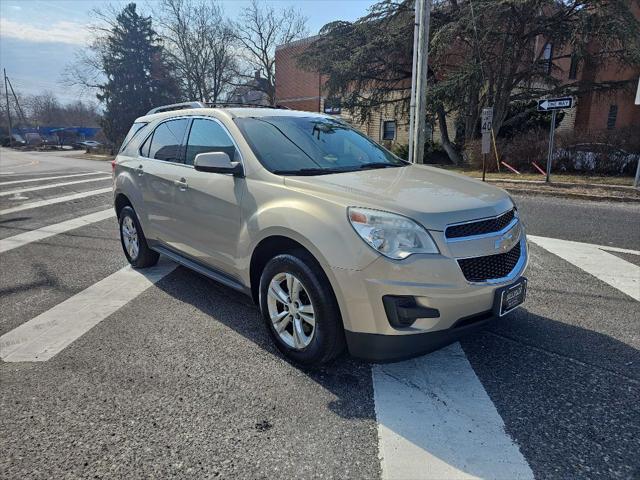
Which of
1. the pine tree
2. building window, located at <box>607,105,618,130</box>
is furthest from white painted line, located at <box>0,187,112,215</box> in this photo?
the pine tree

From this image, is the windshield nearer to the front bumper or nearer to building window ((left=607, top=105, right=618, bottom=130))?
the front bumper

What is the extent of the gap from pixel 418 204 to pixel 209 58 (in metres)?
52.4

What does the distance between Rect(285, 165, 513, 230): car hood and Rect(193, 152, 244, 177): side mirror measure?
19.2 inches

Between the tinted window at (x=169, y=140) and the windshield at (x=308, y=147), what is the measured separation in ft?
3.08

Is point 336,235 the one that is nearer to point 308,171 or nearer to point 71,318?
point 308,171

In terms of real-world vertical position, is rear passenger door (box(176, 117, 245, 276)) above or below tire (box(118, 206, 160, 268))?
above

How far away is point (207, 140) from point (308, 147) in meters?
0.98

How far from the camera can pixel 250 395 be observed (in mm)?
2809

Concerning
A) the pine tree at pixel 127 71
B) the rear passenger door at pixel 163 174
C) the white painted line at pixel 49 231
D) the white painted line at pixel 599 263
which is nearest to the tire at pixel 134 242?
the rear passenger door at pixel 163 174

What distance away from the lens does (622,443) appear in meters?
2.32

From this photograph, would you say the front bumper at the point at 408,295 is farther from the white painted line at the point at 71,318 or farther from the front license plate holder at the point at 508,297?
the white painted line at the point at 71,318

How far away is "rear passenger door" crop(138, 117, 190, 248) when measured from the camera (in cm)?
438

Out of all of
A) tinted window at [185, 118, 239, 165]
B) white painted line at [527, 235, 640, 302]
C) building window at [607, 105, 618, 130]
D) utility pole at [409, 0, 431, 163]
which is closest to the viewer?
tinted window at [185, 118, 239, 165]

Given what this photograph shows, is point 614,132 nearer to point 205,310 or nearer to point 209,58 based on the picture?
point 205,310
